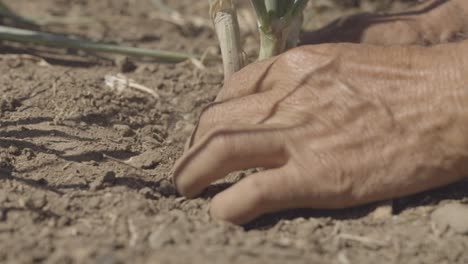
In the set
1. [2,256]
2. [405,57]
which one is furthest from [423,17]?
[2,256]

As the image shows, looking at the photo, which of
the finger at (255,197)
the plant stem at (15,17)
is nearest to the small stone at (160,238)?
the finger at (255,197)

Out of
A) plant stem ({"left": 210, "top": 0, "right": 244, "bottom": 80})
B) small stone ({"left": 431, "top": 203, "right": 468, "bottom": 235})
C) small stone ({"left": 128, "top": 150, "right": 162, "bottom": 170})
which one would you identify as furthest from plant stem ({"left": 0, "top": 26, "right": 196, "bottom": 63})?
small stone ({"left": 431, "top": 203, "right": 468, "bottom": 235})

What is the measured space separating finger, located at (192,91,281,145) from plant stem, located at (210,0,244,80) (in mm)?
268

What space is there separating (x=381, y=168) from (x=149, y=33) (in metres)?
1.56

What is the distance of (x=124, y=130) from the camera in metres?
2.02

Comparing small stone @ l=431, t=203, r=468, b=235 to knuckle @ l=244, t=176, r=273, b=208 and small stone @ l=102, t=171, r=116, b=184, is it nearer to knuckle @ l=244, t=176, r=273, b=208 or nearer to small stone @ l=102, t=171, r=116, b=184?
knuckle @ l=244, t=176, r=273, b=208

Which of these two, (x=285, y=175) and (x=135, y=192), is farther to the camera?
(x=135, y=192)

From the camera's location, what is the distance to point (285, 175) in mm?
1549

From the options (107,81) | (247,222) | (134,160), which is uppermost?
(107,81)

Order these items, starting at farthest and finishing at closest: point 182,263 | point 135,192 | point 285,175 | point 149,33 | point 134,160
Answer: point 149,33 → point 134,160 → point 135,192 → point 285,175 → point 182,263

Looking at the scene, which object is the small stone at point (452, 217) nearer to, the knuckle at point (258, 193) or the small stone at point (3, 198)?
the knuckle at point (258, 193)

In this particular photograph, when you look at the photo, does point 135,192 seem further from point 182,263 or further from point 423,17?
point 423,17

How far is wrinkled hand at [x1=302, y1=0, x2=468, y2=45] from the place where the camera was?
217cm

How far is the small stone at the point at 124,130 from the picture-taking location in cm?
202
